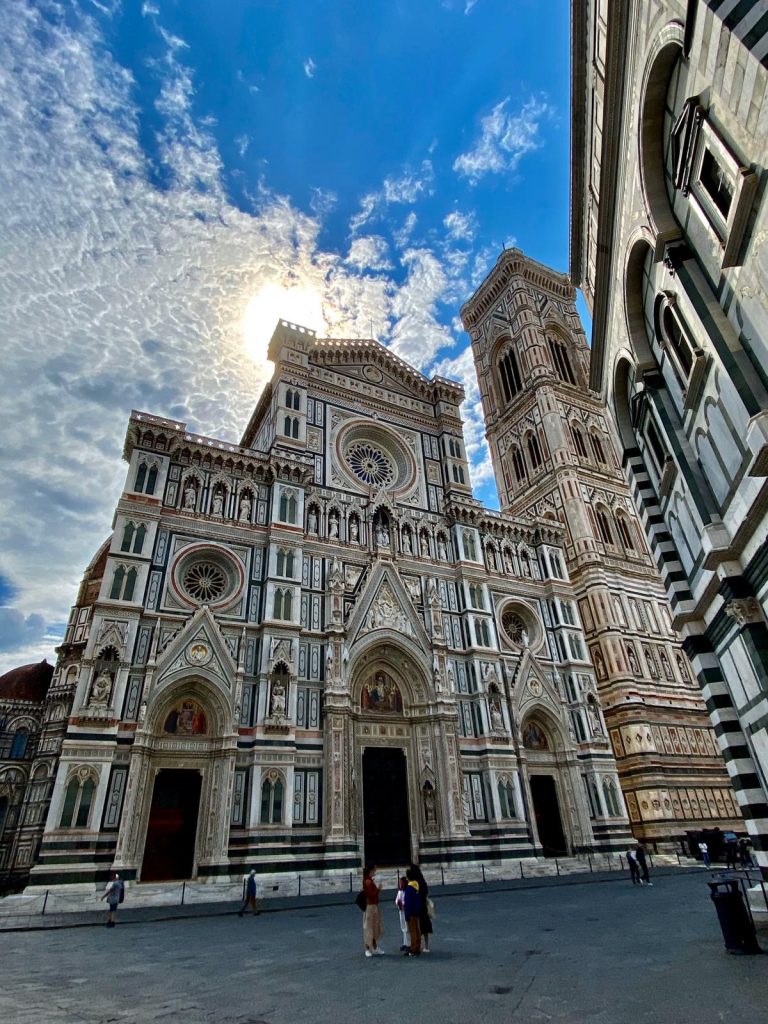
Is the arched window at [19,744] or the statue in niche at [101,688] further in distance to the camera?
the arched window at [19,744]

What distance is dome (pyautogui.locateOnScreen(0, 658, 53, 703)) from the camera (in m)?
39.3

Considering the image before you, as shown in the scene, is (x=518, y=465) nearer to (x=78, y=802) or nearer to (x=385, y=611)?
(x=385, y=611)

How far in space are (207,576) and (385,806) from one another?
11.3m

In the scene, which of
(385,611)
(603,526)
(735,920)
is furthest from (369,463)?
(735,920)

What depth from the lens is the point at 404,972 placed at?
725 centimetres

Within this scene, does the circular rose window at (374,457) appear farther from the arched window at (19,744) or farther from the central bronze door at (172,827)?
the arched window at (19,744)

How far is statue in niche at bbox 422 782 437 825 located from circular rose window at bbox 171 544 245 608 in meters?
10.7

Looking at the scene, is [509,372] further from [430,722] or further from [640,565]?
[430,722]

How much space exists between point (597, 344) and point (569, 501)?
76.0ft

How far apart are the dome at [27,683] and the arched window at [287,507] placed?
25.4 metres

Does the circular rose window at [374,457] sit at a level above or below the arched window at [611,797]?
above

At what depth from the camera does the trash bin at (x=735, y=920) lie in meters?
6.73

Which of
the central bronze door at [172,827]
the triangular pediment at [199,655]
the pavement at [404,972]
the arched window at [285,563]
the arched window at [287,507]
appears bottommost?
the pavement at [404,972]

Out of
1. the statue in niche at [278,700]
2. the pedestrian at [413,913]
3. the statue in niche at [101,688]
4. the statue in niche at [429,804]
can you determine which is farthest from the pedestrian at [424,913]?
the statue in niche at [429,804]
